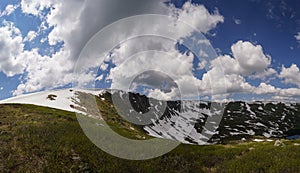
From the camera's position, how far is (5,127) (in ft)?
132

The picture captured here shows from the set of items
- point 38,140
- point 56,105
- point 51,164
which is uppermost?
point 56,105

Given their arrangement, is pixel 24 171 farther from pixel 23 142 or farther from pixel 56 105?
pixel 56 105

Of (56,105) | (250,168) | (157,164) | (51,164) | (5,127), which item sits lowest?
(250,168)

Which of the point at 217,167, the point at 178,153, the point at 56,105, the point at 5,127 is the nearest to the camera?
the point at 217,167

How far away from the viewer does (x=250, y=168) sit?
2372 cm

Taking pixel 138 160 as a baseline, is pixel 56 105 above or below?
above

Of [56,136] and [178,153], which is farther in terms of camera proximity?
[56,136]

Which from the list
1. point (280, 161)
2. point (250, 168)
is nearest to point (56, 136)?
point (250, 168)

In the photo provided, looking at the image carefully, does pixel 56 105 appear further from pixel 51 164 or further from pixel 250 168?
pixel 250 168

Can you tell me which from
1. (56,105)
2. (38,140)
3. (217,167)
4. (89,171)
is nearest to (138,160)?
(89,171)

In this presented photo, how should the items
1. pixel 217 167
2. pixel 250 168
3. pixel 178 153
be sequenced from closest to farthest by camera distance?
1. pixel 250 168
2. pixel 217 167
3. pixel 178 153

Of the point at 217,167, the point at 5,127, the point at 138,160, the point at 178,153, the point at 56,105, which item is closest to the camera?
the point at 217,167

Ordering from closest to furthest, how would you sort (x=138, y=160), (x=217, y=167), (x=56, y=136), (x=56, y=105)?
(x=217, y=167)
(x=138, y=160)
(x=56, y=136)
(x=56, y=105)

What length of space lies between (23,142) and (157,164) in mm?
16809
